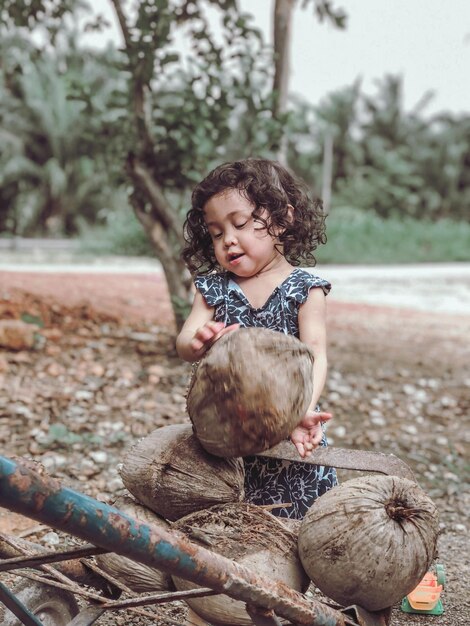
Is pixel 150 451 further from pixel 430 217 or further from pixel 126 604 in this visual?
pixel 430 217

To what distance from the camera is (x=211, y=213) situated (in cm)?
219

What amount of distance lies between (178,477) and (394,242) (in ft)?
75.5

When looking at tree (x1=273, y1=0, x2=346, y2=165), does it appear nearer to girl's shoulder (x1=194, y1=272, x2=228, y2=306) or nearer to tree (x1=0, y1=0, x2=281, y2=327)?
tree (x1=0, y1=0, x2=281, y2=327)

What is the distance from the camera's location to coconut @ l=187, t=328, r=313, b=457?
1.63 meters

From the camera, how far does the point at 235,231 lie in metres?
2.17

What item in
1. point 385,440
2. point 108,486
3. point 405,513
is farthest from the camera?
point 385,440

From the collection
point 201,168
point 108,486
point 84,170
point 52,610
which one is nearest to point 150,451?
point 52,610

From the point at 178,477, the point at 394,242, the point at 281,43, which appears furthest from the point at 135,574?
the point at 394,242

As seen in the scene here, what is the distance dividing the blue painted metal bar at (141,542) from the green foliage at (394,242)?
20.8 metres

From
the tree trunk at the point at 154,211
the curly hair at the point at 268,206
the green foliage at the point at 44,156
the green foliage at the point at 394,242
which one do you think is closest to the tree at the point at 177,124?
the tree trunk at the point at 154,211

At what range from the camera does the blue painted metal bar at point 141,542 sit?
1234 mm

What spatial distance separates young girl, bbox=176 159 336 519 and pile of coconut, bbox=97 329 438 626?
0.36 metres

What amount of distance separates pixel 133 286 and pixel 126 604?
8521 millimetres

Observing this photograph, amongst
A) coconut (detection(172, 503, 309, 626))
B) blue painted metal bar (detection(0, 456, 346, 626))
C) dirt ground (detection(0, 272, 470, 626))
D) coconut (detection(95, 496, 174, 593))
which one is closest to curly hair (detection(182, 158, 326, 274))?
coconut (detection(172, 503, 309, 626))
